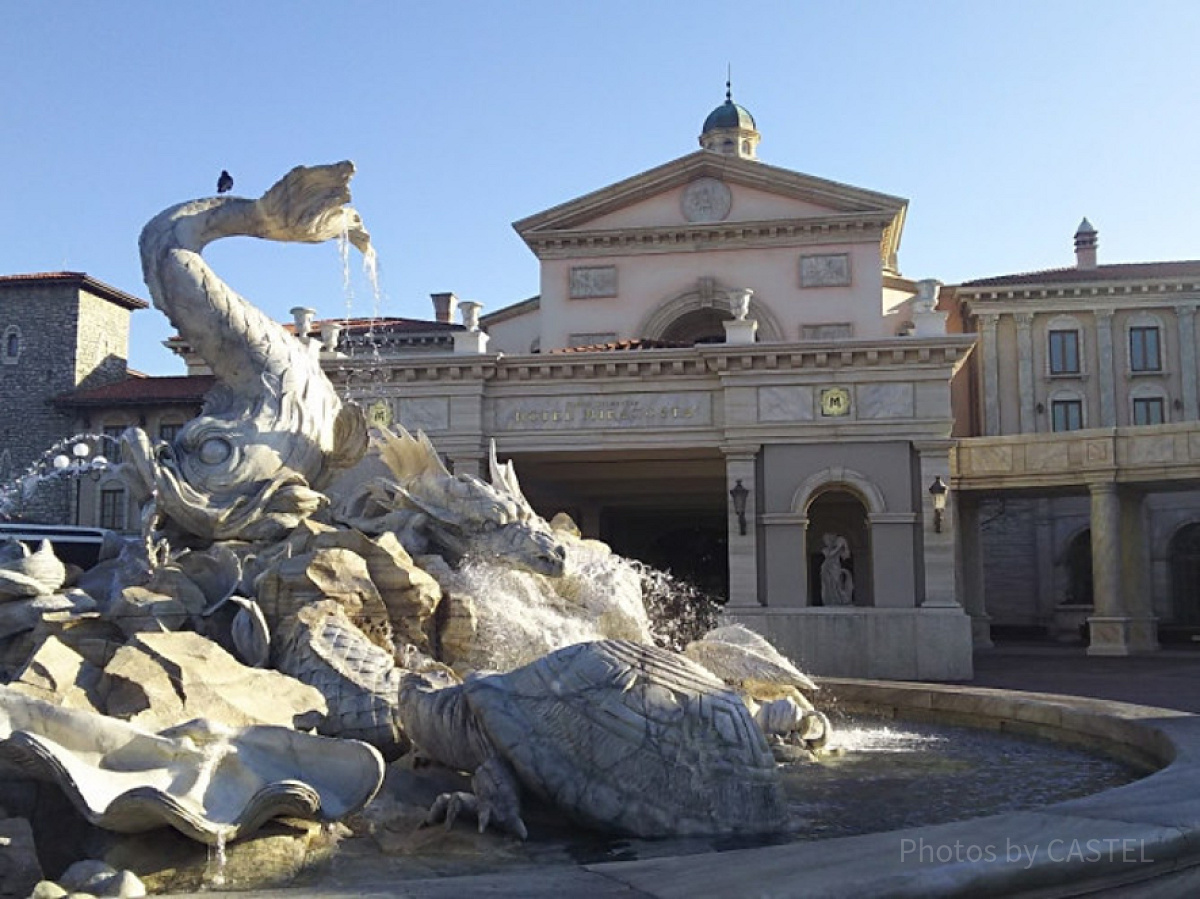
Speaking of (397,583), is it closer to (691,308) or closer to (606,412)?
(606,412)

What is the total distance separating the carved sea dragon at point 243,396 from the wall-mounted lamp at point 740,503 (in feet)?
40.4

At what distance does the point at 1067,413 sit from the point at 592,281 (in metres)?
17.9

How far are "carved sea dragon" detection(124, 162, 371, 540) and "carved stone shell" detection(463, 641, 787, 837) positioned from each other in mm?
3496

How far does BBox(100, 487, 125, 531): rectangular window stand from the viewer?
35.9 metres

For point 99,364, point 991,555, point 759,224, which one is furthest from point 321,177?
point 99,364

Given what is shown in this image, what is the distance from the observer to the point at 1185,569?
34594 mm

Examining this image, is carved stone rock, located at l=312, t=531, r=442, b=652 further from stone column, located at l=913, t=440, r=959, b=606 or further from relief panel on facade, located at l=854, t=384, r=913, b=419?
relief panel on facade, located at l=854, t=384, r=913, b=419

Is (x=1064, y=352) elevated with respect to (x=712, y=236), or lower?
lower

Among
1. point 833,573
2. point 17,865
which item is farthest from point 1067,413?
point 17,865

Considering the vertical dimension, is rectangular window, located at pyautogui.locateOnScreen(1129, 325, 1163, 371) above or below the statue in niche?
above

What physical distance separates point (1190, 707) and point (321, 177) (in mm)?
10715

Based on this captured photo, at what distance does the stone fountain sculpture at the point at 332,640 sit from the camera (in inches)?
180

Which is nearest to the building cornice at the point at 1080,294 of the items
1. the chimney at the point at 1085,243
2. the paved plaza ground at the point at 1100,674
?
the chimney at the point at 1085,243

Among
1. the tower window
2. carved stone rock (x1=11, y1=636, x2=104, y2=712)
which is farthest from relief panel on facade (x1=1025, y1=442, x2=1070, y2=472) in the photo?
the tower window
